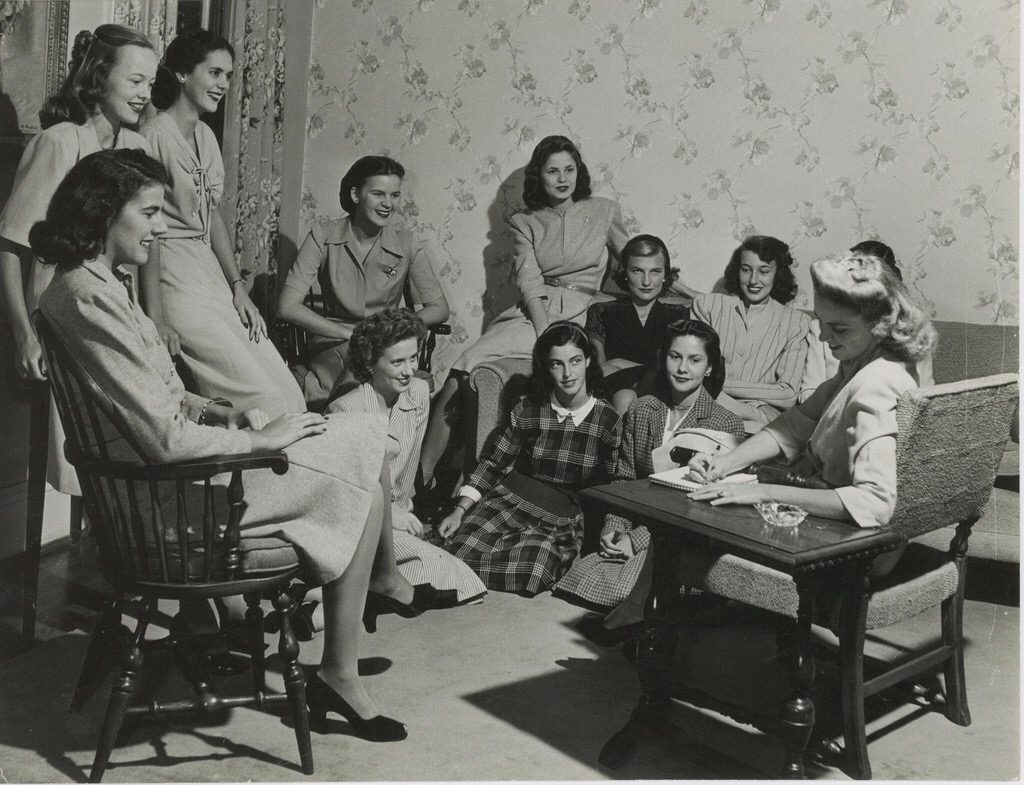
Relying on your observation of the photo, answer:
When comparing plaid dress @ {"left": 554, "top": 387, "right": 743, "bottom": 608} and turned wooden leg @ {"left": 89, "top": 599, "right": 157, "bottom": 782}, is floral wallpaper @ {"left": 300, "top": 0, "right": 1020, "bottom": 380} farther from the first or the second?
turned wooden leg @ {"left": 89, "top": 599, "right": 157, "bottom": 782}

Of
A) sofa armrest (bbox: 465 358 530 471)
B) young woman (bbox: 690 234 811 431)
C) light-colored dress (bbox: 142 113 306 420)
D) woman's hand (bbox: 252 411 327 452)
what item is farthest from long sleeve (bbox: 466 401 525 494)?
woman's hand (bbox: 252 411 327 452)

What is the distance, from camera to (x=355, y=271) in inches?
190

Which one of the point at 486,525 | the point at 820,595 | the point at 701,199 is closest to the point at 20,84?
the point at 486,525

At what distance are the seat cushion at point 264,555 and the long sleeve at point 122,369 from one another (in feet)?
0.77

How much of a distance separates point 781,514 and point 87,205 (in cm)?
Answer: 162

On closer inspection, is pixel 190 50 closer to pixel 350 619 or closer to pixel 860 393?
pixel 350 619

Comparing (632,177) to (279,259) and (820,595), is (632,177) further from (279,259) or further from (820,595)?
(820,595)

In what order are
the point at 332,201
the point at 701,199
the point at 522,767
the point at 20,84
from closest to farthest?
the point at 522,767 < the point at 20,84 < the point at 701,199 < the point at 332,201

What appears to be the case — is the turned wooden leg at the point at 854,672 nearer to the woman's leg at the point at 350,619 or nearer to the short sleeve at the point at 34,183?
the woman's leg at the point at 350,619

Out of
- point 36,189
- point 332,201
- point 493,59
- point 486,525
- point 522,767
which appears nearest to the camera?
point 522,767

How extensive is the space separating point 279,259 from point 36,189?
2.69 m

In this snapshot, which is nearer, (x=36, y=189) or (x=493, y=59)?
(x=36, y=189)

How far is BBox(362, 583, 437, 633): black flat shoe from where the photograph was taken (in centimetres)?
310

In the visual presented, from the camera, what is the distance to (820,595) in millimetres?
2350
